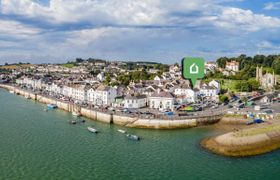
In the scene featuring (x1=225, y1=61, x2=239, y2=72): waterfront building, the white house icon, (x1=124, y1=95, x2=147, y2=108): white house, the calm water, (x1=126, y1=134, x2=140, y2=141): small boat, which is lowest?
the calm water

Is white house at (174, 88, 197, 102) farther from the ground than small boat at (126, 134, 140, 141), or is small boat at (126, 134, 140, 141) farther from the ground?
white house at (174, 88, 197, 102)

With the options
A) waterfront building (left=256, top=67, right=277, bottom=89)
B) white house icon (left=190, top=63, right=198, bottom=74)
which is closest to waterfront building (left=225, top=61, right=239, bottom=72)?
waterfront building (left=256, top=67, right=277, bottom=89)

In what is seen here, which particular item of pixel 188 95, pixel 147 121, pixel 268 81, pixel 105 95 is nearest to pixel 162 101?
pixel 188 95

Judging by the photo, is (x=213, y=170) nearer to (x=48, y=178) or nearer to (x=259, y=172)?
(x=259, y=172)

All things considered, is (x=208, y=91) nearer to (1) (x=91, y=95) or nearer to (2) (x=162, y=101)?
(2) (x=162, y=101)

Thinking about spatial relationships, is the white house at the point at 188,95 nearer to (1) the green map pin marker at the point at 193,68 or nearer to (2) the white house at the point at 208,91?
(2) the white house at the point at 208,91

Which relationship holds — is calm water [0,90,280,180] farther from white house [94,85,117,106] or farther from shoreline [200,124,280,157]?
white house [94,85,117,106]

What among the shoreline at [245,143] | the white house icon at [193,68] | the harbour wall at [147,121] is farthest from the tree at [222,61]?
the white house icon at [193,68]
